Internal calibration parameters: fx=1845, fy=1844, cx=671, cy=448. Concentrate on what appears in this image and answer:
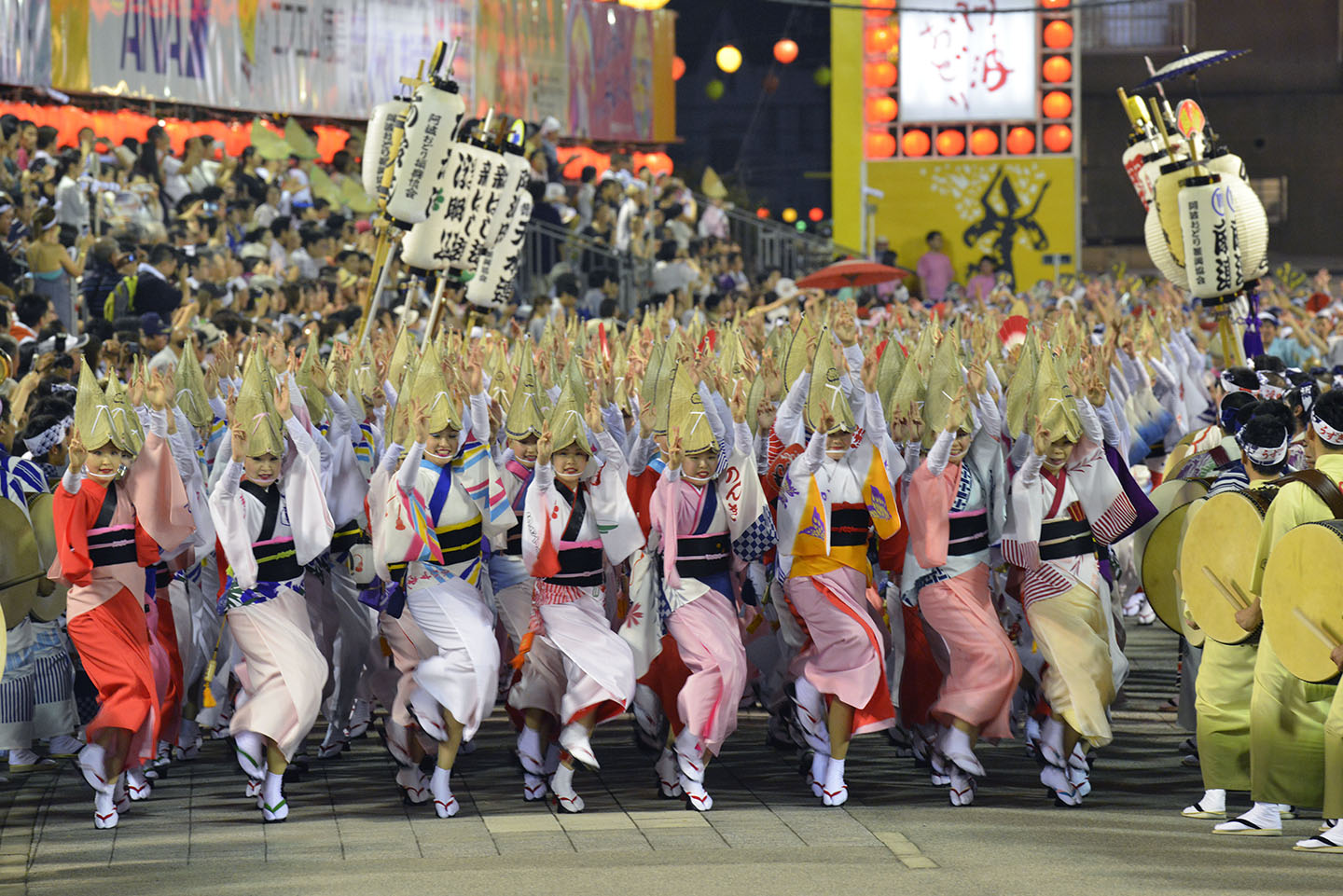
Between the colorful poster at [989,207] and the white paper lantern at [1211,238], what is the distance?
1250 cm

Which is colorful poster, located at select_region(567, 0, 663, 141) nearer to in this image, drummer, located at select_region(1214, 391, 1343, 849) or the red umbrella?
the red umbrella

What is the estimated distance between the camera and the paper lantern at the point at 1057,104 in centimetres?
2164

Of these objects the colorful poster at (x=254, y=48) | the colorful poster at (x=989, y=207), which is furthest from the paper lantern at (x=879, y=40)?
the colorful poster at (x=254, y=48)

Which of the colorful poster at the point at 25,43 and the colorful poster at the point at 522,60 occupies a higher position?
the colorful poster at the point at 522,60

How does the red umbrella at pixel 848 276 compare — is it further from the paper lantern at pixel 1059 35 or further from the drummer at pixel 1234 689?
the paper lantern at pixel 1059 35

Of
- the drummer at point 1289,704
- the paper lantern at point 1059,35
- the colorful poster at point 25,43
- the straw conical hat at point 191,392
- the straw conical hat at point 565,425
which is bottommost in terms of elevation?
the drummer at point 1289,704

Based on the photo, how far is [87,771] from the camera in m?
5.95

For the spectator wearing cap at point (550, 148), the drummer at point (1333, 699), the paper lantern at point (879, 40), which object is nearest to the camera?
the drummer at point (1333, 699)

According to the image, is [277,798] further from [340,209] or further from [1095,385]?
[340,209]

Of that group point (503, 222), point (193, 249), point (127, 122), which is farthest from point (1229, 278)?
point (127, 122)

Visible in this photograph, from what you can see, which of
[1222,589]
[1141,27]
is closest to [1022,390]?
[1222,589]

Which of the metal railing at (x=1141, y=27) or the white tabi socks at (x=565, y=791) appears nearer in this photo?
the white tabi socks at (x=565, y=791)

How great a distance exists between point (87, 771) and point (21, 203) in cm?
611

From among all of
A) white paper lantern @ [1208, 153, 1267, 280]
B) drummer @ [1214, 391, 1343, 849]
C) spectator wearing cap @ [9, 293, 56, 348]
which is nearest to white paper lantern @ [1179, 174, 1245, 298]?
white paper lantern @ [1208, 153, 1267, 280]
